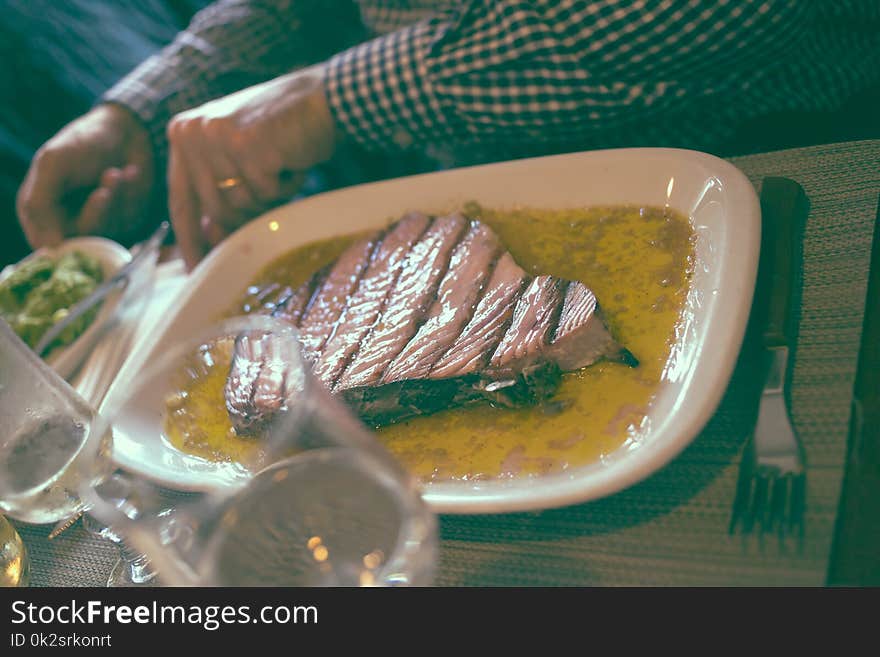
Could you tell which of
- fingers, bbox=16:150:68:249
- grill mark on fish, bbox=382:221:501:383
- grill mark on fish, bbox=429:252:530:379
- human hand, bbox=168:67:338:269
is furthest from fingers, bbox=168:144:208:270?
grill mark on fish, bbox=429:252:530:379

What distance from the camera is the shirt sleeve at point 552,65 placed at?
55.2 inches

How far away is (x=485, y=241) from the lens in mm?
1401

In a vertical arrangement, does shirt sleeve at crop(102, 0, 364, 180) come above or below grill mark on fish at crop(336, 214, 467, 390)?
above

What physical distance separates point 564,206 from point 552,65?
33 cm

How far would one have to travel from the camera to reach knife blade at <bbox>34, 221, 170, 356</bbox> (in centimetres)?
173

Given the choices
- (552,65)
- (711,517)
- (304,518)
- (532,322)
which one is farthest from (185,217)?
(711,517)

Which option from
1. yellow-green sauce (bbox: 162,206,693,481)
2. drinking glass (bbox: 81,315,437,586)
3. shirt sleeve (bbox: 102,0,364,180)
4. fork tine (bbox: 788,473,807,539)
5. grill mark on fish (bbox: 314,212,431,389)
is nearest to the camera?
drinking glass (bbox: 81,315,437,586)

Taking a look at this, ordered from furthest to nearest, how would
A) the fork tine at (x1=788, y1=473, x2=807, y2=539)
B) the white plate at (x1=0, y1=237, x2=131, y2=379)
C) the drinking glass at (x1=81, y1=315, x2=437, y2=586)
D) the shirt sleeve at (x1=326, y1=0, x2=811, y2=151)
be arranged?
the white plate at (x1=0, y1=237, x2=131, y2=379) → the shirt sleeve at (x1=326, y1=0, x2=811, y2=151) → the fork tine at (x1=788, y1=473, x2=807, y2=539) → the drinking glass at (x1=81, y1=315, x2=437, y2=586)

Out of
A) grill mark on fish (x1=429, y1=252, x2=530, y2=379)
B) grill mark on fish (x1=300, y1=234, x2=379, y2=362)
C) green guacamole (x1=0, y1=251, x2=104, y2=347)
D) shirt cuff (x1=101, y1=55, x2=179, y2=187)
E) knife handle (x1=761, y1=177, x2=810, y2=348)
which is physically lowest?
green guacamole (x1=0, y1=251, x2=104, y2=347)

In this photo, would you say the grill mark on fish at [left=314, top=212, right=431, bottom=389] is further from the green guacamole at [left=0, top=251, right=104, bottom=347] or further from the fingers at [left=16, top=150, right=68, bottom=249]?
the fingers at [left=16, top=150, right=68, bottom=249]

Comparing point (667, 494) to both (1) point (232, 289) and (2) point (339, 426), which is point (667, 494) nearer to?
(2) point (339, 426)

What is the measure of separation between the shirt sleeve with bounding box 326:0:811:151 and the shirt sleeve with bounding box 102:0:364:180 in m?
0.84

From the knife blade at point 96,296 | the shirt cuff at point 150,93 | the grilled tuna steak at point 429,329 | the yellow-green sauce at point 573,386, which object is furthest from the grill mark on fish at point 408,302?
the shirt cuff at point 150,93

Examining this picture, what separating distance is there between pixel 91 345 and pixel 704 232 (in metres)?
1.40
